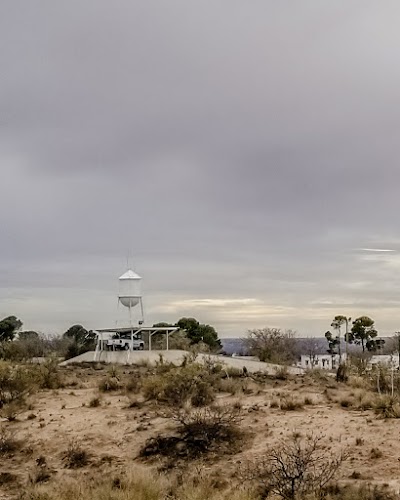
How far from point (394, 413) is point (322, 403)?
3.30 meters

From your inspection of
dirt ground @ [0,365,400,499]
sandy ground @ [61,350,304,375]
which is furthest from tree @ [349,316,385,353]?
dirt ground @ [0,365,400,499]

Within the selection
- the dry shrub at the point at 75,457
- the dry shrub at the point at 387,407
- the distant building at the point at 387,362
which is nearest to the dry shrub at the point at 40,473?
the dry shrub at the point at 75,457

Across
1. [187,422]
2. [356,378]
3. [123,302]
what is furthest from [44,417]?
[123,302]

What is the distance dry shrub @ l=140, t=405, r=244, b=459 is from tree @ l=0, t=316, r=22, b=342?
45.1 metres

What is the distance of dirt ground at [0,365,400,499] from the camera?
15844mm

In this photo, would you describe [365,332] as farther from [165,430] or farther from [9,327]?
[165,430]

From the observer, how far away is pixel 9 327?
63438mm

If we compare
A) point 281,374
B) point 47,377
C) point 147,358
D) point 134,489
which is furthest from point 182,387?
point 147,358

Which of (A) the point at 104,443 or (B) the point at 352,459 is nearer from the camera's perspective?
(B) the point at 352,459

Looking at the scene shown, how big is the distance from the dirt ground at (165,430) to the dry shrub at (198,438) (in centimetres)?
37

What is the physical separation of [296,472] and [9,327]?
175ft

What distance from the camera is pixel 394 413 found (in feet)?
60.8

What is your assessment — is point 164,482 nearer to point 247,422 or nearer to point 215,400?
point 247,422

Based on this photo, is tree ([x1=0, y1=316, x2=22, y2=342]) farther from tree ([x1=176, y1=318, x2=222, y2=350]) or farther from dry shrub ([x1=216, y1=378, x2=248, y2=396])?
dry shrub ([x1=216, y1=378, x2=248, y2=396])
